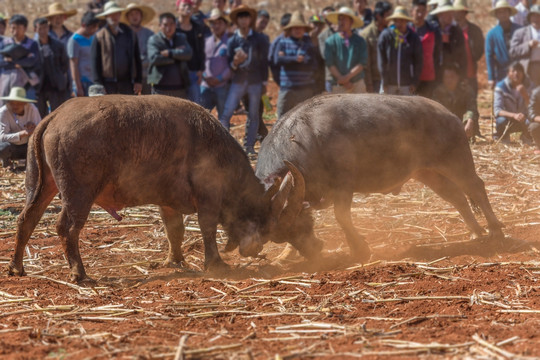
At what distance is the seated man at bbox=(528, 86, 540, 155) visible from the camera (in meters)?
13.4

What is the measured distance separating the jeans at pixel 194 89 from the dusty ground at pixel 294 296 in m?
3.53

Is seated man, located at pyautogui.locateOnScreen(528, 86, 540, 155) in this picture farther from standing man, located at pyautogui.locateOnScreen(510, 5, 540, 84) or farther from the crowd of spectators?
standing man, located at pyautogui.locateOnScreen(510, 5, 540, 84)

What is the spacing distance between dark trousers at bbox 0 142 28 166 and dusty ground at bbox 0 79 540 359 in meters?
2.76

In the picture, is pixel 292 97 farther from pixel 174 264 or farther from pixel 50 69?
pixel 174 264

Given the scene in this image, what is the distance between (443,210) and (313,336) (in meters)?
5.10

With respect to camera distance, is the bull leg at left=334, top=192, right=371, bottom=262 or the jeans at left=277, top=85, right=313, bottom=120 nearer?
the bull leg at left=334, top=192, right=371, bottom=262

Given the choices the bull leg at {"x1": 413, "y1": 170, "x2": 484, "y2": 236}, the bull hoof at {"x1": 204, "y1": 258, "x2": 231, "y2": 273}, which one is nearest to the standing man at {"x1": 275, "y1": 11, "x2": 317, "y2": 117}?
the bull leg at {"x1": 413, "y1": 170, "x2": 484, "y2": 236}

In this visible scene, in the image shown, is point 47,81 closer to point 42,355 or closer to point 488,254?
point 488,254

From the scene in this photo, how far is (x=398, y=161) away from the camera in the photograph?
8367 millimetres

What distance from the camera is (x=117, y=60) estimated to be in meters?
12.5

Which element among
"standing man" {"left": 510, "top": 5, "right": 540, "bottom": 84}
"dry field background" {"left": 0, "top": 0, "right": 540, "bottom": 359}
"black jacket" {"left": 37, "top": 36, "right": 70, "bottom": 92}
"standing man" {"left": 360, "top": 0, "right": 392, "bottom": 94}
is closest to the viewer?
"dry field background" {"left": 0, "top": 0, "right": 540, "bottom": 359}

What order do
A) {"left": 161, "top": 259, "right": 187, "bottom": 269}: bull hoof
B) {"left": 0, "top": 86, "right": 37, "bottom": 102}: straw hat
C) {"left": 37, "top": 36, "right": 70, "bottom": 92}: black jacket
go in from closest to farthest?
{"left": 161, "top": 259, "right": 187, "bottom": 269}: bull hoof
{"left": 0, "top": 86, "right": 37, "bottom": 102}: straw hat
{"left": 37, "top": 36, "right": 70, "bottom": 92}: black jacket

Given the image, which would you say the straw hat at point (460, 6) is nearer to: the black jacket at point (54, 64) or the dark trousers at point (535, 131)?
the dark trousers at point (535, 131)

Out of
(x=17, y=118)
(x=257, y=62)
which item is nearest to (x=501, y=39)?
(x=257, y=62)
